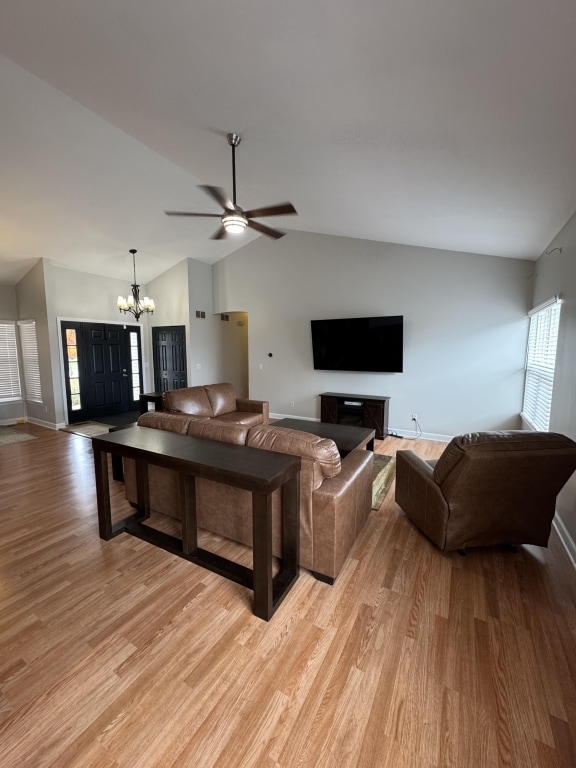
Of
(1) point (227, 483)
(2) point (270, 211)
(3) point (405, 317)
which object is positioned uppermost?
(2) point (270, 211)

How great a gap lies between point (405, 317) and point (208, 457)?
4364 millimetres

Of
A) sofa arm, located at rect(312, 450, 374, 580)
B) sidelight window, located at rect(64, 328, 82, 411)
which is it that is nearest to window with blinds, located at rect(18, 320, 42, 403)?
sidelight window, located at rect(64, 328, 82, 411)

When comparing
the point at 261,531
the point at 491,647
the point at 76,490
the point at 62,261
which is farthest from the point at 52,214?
the point at 491,647

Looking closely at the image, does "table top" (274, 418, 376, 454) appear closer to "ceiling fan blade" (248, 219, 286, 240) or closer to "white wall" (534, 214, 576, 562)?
"white wall" (534, 214, 576, 562)

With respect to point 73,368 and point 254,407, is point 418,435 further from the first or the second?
point 73,368

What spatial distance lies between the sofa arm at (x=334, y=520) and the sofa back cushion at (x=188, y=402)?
8.39 ft

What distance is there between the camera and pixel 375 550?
7.78 ft

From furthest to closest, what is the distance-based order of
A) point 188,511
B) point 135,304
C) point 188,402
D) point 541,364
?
point 135,304, point 188,402, point 541,364, point 188,511

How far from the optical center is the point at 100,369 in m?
6.74

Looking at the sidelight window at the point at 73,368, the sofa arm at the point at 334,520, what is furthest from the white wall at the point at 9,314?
the sofa arm at the point at 334,520

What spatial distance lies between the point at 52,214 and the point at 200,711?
5.64 metres

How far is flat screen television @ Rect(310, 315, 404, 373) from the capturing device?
17.3ft

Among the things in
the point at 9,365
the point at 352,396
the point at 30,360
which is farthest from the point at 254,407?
the point at 9,365

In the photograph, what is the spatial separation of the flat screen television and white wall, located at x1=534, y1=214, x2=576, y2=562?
221 cm
